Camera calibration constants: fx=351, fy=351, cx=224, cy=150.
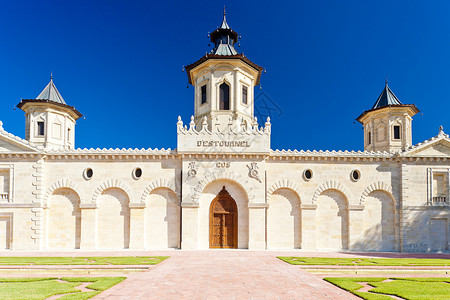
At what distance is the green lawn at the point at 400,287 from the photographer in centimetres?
1148

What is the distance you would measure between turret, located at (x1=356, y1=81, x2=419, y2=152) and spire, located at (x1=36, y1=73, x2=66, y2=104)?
30572 millimetres

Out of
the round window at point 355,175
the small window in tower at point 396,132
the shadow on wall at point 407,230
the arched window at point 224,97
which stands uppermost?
the arched window at point 224,97

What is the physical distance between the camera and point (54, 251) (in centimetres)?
2536

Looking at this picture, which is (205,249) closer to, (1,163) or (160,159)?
(160,159)

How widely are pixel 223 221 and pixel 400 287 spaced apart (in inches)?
603

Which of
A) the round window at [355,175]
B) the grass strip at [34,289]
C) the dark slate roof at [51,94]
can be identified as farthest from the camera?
the dark slate roof at [51,94]

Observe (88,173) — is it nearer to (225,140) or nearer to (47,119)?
(47,119)

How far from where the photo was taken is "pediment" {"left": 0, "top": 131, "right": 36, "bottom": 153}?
26078 mm

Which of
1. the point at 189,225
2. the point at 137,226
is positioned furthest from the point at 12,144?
the point at 189,225

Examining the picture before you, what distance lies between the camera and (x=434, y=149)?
27125mm

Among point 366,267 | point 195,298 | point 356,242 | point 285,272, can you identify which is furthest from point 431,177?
point 195,298

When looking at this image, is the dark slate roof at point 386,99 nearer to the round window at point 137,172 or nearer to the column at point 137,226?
the round window at point 137,172

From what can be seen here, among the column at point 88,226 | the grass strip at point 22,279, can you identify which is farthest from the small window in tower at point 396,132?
the grass strip at point 22,279

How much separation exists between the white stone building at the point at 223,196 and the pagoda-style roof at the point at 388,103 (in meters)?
7.84
